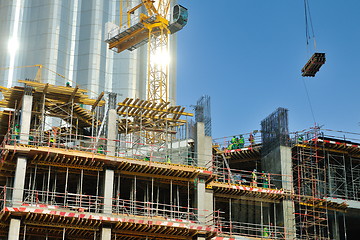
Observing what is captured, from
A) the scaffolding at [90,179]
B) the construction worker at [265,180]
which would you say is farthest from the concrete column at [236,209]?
the scaffolding at [90,179]

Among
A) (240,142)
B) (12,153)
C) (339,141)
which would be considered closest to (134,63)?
(240,142)

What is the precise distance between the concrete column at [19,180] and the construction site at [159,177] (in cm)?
7

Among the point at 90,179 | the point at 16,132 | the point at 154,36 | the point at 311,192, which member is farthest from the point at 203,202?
the point at 154,36

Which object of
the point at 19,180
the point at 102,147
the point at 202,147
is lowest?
the point at 19,180

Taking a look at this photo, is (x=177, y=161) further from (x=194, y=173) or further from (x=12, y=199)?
(x=12, y=199)

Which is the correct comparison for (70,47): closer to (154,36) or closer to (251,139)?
(154,36)

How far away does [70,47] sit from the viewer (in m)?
97.4

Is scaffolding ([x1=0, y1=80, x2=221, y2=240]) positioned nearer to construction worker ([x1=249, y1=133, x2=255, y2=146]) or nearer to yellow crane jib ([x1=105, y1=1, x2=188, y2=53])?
construction worker ([x1=249, y1=133, x2=255, y2=146])

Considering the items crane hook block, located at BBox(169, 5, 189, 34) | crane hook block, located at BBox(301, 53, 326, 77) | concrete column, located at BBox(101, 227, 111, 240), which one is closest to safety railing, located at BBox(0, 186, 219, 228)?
concrete column, located at BBox(101, 227, 111, 240)

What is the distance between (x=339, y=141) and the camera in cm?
5975

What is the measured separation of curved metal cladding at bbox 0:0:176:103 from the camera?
94.9 metres

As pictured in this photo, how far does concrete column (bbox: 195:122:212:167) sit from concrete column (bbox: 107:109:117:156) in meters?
6.91

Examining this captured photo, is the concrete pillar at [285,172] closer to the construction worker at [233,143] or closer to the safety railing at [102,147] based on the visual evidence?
the construction worker at [233,143]

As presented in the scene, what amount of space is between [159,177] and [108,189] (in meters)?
4.41
